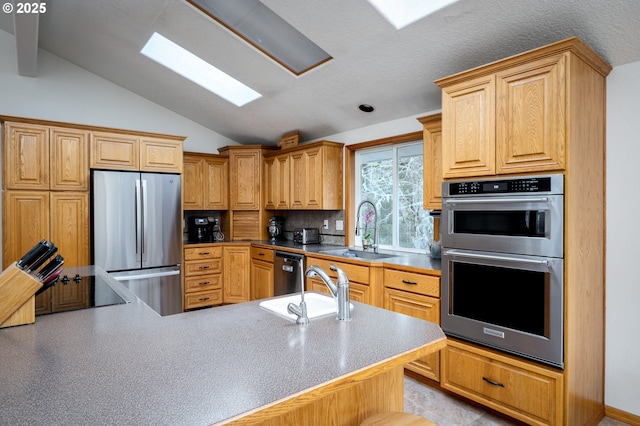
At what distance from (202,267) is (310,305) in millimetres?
3239

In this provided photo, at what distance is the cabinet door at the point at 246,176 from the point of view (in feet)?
16.4

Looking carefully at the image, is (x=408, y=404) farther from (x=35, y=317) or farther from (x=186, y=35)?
(x=186, y=35)

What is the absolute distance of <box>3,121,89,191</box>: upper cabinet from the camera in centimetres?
358

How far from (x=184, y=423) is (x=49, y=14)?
4.13m

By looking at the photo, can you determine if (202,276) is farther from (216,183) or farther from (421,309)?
(421,309)

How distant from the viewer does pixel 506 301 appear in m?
2.25

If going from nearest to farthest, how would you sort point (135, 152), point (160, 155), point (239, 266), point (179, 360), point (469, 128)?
point (179, 360)
point (469, 128)
point (135, 152)
point (160, 155)
point (239, 266)

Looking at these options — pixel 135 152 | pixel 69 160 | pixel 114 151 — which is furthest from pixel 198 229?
pixel 69 160

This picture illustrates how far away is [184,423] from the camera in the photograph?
0.77 meters

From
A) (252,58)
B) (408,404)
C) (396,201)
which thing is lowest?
(408,404)

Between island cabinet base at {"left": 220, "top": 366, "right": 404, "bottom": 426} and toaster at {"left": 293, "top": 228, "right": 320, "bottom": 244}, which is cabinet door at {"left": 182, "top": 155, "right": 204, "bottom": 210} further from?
island cabinet base at {"left": 220, "top": 366, "right": 404, "bottom": 426}

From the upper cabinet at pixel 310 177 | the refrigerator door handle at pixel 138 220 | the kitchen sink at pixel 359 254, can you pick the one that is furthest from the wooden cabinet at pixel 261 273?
the refrigerator door handle at pixel 138 220

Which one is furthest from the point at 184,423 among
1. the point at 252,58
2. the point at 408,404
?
the point at 252,58

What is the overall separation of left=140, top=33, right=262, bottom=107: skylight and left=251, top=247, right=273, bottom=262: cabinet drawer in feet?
5.69
